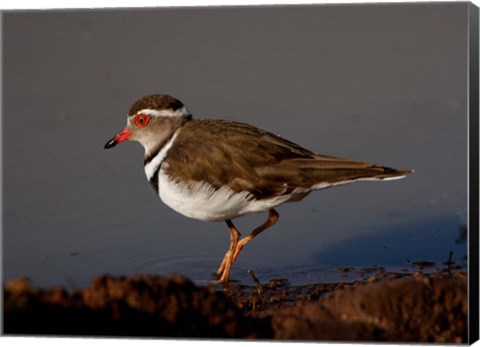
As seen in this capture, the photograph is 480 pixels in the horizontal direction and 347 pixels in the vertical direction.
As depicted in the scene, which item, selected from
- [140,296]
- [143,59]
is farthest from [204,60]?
[140,296]

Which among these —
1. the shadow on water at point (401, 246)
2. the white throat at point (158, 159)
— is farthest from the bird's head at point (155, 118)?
the shadow on water at point (401, 246)

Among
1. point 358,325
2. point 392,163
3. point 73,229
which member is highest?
point 392,163

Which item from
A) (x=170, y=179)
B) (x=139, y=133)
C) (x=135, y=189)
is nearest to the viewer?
(x=170, y=179)

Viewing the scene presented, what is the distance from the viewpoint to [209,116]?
1043cm

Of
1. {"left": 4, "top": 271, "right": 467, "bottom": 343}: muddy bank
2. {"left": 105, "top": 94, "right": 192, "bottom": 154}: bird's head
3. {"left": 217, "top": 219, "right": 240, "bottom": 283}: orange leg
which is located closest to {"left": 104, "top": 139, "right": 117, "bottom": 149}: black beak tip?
{"left": 105, "top": 94, "right": 192, "bottom": 154}: bird's head

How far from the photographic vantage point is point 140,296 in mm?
7570

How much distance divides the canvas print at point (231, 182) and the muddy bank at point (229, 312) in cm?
2

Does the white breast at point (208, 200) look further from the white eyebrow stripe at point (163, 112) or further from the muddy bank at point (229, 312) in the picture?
the muddy bank at point (229, 312)

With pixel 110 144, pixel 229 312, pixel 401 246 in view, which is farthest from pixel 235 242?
pixel 229 312

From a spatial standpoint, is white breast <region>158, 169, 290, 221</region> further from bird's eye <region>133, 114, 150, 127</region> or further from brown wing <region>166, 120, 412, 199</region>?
bird's eye <region>133, 114, 150, 127</region>

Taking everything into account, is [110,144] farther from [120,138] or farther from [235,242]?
[235,242]

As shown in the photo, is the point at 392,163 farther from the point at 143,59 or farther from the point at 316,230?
the point at 143,59

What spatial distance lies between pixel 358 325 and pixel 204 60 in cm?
288

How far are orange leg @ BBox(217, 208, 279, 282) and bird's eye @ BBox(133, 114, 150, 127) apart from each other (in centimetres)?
118
